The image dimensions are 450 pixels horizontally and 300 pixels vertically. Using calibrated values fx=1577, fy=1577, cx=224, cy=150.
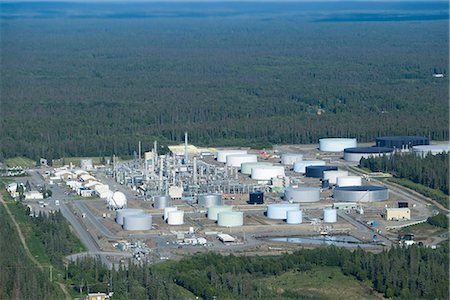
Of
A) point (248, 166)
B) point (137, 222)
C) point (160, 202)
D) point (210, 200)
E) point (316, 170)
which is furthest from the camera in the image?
point (248, 166)

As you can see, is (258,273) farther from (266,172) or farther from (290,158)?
(290,158)

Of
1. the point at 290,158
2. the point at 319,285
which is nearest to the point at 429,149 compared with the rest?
the point at 290,158

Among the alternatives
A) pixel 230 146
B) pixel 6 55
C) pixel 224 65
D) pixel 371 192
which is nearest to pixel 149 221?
pixel 371 192

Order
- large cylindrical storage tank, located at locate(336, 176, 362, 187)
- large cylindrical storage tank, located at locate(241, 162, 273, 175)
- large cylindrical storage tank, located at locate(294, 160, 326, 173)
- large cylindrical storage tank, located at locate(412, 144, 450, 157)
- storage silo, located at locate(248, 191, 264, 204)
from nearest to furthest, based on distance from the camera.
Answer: storage silo, located at locate(248, 191, 264, 204)
large cylindrical storage tank, located at locate(336, 176, 362, 187)
large cylindrical storage tank, located at locate(241, 162, 273, 175)
large cylindrical storage tank, located at locate(294, 160, 326, 173)
large cylindrical storage tank, located at locate(412, 144, 450, 157)

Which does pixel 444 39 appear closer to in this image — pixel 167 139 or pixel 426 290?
pixel 167 139

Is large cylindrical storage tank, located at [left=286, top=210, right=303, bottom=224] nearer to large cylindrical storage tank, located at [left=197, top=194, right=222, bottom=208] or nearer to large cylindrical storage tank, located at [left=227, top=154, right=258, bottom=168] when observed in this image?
large cylindrical storage tank, located at [left=197, top=194, right=222, bottom=208]

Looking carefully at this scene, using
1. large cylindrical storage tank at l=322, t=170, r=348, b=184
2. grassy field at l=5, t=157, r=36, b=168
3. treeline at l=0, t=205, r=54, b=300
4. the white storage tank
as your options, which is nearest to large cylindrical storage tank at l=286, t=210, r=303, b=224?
the white storage tank
